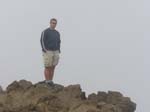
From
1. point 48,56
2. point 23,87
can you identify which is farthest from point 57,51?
point 23,87

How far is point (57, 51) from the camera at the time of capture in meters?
37.0

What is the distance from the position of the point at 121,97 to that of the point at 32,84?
587 centimetres

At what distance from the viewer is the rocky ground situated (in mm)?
34031

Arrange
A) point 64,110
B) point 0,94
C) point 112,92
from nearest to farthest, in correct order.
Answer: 1. point 64,110
2. point 0,94
3. point 112,92

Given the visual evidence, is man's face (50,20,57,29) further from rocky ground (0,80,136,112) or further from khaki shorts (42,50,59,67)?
rocky ground (0,80,136,112)

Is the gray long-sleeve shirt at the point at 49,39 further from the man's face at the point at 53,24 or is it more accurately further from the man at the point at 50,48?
the man's face at the point at 53,24

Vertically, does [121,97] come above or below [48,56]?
below

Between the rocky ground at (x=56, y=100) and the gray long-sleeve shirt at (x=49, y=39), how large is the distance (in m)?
2.39

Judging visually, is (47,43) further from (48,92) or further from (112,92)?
(112,92)

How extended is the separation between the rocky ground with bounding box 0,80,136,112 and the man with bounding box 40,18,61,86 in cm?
101

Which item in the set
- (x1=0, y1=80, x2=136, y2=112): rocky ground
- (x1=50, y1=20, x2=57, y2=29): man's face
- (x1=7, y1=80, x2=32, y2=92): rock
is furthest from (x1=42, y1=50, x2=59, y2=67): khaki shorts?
(x1=7, y1=80, x2=32, y2=92): rock

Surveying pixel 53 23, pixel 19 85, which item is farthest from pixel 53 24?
pixel 19 85

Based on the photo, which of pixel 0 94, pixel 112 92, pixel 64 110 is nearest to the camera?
pixel 64 110

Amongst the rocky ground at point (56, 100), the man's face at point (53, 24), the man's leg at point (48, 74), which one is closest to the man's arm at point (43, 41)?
the man's face at point (53, 24)
